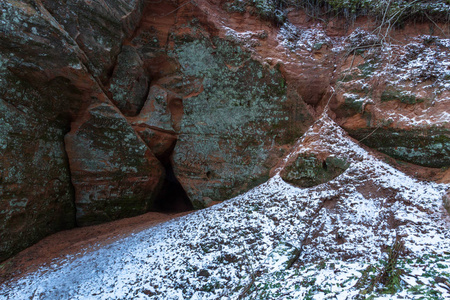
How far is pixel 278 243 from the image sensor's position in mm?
3129

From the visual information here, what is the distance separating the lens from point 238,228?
Result: 3553mm

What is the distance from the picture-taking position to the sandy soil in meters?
3.36

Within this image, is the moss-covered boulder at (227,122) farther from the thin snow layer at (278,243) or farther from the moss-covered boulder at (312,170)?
the thin snow layer at (278,243)

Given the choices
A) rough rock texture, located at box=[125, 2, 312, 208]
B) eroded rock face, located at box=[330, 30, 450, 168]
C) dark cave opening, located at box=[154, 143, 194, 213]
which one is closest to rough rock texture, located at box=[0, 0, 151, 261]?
rough rock texture, located at box=[125, 2, 312, 208]

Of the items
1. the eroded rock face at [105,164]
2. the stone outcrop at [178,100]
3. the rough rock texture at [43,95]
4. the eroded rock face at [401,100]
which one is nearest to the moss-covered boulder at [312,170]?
the stone outcrop at [178,100]

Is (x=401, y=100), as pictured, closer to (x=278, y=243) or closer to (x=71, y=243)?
(x=278, y=243)

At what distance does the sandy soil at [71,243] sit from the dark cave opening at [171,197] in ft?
3.81

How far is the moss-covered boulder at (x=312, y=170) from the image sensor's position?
4.04 meters

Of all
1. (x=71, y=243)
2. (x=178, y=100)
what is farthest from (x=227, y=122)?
(x=71, y=243)

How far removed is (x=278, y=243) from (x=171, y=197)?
14.1 feet

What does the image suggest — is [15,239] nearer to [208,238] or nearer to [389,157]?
[208,238]

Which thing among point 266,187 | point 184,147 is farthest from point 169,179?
point 266,187

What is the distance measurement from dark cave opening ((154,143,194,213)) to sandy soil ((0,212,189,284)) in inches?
45.8

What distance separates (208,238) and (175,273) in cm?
68
